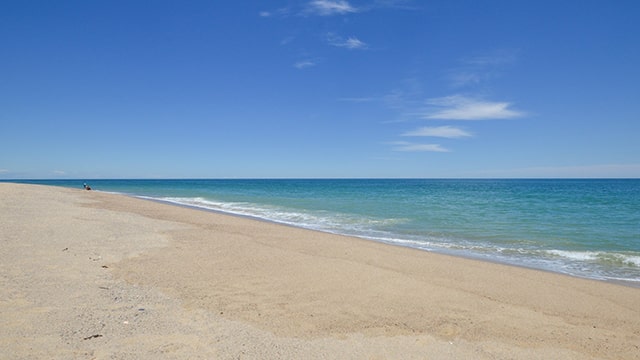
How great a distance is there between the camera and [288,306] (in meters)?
5.66

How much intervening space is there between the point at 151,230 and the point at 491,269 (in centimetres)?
1048

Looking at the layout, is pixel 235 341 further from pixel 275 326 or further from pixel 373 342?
pixel 373 342

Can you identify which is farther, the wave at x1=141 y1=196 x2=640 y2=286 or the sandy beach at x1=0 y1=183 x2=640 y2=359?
the wave at x1=141 y1=196 x2=640 y2=286

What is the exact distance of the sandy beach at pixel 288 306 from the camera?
4.26 m

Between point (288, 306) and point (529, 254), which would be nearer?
point (288, 306)

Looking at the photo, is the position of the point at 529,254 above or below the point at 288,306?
below

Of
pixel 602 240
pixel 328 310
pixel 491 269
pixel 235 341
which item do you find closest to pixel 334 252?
pixel 491 269

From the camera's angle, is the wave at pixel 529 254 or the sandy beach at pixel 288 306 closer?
the sandy beach at pixel 288 306

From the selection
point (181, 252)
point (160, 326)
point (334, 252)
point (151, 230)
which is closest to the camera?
point (160, 326)

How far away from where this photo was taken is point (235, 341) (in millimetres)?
4340

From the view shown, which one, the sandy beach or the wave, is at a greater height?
the sandy beach

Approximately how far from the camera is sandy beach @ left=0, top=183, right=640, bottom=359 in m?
4.26

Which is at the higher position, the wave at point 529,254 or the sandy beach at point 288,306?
the sandy beach at point 288,306

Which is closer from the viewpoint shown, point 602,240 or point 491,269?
point 491,269
